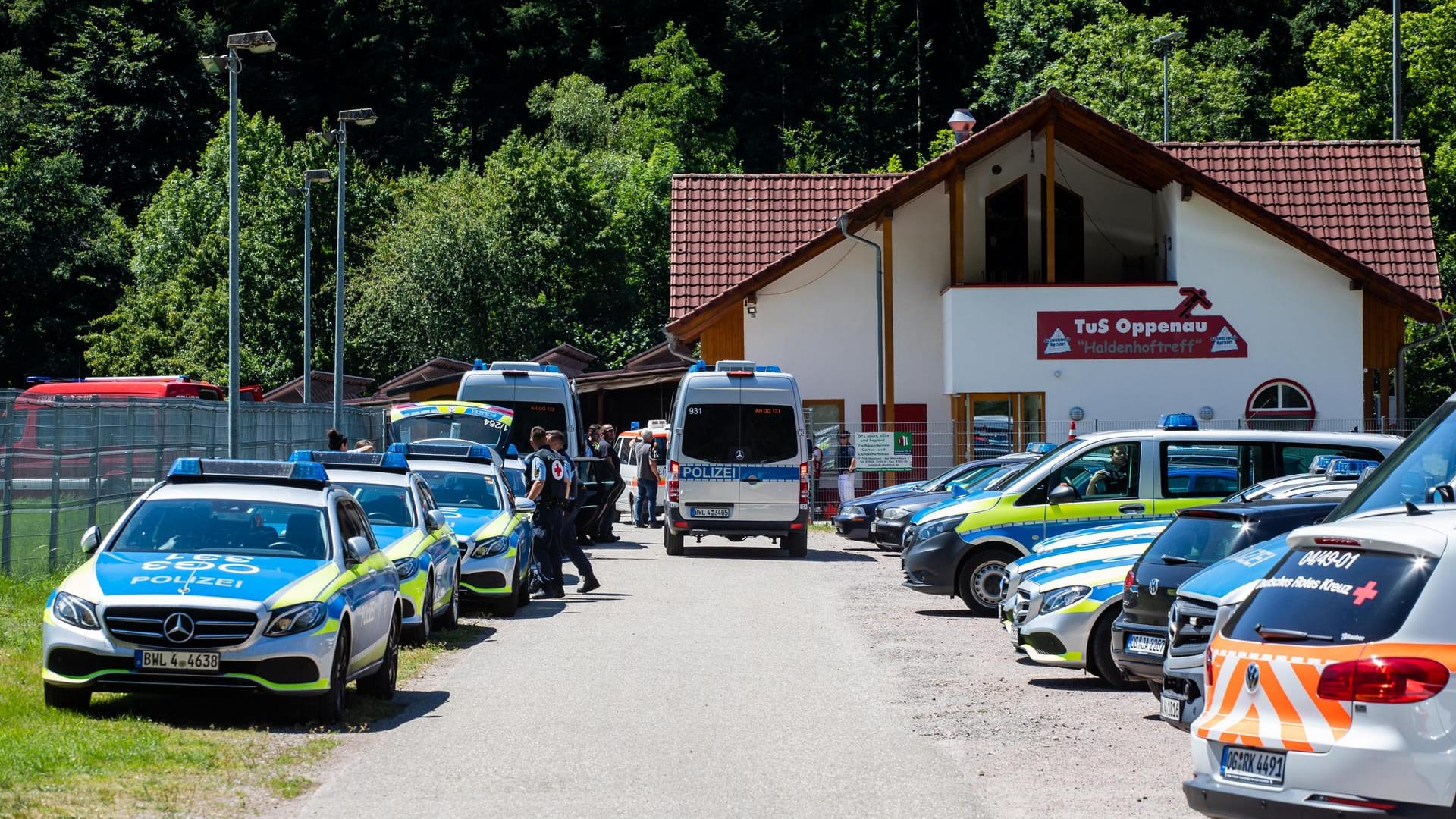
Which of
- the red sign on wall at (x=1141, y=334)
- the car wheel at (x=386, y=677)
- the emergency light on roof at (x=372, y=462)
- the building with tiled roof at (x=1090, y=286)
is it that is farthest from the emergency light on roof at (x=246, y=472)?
the red sign on wall at (x=1141, y=334)

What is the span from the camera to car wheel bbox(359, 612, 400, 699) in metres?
11.7

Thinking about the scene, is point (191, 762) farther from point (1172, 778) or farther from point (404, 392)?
point (404, 392)

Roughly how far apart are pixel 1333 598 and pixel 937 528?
1144 centimetres

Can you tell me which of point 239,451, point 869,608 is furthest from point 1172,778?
point 239,451

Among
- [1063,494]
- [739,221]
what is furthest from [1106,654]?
[739,221]

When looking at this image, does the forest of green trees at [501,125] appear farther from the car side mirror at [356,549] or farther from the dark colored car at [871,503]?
the car side mirror at [356,549]

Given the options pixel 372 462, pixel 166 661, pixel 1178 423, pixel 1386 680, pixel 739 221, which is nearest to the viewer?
pixel 1386 680

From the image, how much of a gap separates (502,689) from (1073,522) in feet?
23.4

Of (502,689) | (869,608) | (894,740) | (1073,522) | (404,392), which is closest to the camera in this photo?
(894,740)

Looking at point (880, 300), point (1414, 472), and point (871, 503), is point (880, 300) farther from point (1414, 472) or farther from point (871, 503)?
point (1414, 472)

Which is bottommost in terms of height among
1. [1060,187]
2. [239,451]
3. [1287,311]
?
[239,451]

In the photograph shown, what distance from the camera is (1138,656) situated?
11312 millimetres

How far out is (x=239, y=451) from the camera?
26.1 m

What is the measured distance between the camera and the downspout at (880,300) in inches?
1385
